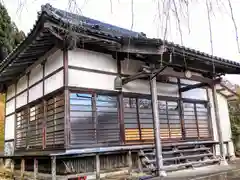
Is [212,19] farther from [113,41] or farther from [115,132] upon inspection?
[115,132]

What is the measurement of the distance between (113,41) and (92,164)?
2.90m

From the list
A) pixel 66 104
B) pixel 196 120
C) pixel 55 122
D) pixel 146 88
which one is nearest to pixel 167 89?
pixel 146 88

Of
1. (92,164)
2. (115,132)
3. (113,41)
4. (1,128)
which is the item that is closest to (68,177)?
(92,164)

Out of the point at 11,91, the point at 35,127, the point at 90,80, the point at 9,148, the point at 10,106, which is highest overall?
the point at 11,91

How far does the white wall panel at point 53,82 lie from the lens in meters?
6.73

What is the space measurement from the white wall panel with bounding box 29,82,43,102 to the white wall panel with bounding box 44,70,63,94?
1.31 ft

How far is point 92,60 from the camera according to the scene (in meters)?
6.99

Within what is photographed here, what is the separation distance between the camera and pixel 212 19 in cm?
165

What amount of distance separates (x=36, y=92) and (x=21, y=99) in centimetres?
148

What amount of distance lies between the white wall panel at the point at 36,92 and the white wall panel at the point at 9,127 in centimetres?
195

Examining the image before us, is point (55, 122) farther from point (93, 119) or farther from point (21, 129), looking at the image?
point (21, 129)

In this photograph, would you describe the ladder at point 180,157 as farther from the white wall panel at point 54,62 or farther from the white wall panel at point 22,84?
the white wall panel at point 22,84

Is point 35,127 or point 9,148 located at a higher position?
point 35,127

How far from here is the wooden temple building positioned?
6273 millimetres
